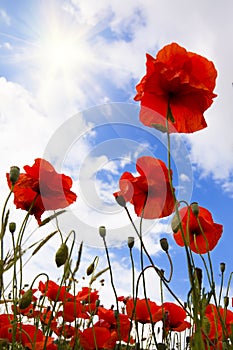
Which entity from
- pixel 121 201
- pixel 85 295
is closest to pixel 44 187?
pixel 121 201

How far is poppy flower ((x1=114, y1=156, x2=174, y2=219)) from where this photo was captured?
5.46ft

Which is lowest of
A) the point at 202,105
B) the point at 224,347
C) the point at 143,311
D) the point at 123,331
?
the point at 224,347

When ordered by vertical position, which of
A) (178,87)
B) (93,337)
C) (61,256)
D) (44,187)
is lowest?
(93,337)

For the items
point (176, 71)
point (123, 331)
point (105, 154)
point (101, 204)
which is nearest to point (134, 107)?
point (176, 71)

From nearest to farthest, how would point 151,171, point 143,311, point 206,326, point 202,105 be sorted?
1. point 206,326
2. point 202,105
3. point 151,171
4. point 143,311

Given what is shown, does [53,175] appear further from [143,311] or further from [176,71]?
[143,311]

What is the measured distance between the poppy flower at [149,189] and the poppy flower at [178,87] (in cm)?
21

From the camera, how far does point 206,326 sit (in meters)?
1.42

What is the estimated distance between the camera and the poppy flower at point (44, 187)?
1730 millimetres

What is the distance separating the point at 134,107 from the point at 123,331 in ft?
3.46

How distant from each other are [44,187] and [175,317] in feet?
3.17

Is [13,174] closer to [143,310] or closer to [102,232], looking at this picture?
[102,232]

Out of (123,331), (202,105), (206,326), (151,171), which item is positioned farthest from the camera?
(123,331)

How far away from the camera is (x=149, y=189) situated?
1696 mm
